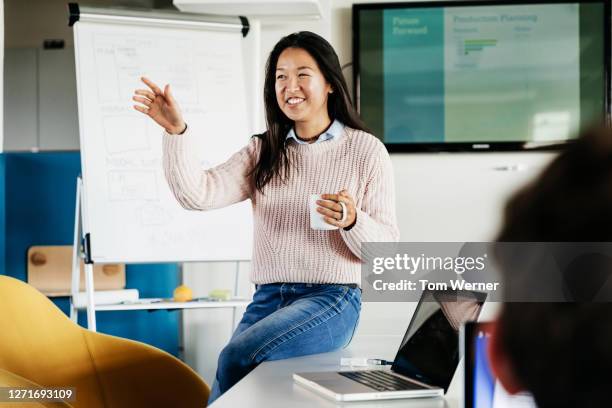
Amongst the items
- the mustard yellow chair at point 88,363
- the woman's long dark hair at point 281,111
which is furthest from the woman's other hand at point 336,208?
the mustard yellow chair at point 88,363

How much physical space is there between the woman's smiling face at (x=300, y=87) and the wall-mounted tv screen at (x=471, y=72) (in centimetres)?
161

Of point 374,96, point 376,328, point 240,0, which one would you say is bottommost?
point 376,328

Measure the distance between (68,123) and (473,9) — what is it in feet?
10.2

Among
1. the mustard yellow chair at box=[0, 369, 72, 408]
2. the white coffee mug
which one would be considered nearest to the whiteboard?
the white coffee mug

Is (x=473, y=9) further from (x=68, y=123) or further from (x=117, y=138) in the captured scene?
(x=68, y=123)

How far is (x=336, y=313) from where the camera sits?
68.9 inches

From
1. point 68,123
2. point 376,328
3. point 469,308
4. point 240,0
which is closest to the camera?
point 469,308

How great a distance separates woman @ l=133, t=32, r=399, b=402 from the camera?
1903 millimetres

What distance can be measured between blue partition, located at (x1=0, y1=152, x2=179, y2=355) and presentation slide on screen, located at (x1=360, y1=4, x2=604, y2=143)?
1.42 m

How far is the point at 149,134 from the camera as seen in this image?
3234 millimetres

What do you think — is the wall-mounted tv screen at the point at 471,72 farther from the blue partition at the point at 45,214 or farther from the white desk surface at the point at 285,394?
the white desk surface at the point at 285,394

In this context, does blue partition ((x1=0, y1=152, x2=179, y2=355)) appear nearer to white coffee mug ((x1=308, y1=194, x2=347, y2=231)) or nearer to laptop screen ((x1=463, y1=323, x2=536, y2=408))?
white coffee mug ((x1=308, y1=194, x2=347, y2=231))

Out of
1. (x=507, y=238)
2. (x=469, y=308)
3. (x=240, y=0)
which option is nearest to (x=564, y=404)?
(x=507, y=238)

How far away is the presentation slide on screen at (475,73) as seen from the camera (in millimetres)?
3723
